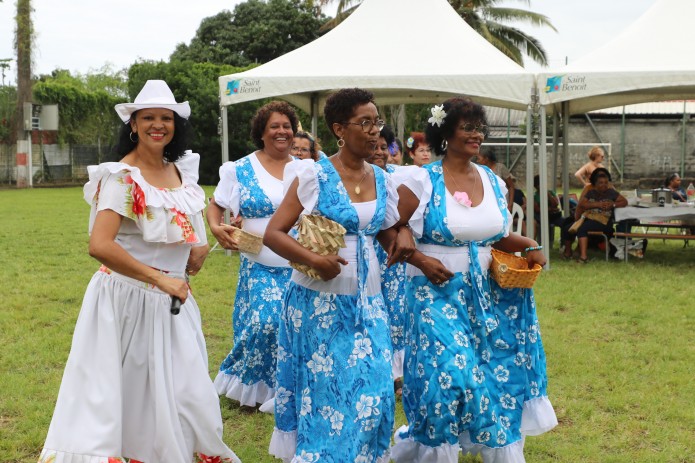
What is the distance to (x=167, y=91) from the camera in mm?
4137

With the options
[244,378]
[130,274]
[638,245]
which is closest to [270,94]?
[638,245]

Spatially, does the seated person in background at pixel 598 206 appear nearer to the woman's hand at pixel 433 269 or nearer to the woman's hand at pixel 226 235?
the woman's hand at pixel 226 235

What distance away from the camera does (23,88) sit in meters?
35.1

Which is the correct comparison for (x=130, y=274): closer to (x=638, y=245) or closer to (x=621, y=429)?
(x=621, y=429)

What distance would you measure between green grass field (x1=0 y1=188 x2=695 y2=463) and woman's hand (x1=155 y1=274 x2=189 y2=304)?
150 centimetres

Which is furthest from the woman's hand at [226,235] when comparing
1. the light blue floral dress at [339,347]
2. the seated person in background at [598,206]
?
the seated person in background at [598,206]

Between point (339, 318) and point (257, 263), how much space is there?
6.36ft

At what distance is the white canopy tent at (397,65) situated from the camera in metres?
12.4

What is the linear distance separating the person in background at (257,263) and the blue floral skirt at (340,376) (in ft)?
5.23

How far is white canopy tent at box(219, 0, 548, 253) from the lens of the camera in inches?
487

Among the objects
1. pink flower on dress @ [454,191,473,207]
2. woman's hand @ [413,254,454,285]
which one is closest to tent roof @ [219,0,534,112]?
pink flower on dress @ [454,191,473,207]

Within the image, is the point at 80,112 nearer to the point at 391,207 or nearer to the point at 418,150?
the point at 418,150

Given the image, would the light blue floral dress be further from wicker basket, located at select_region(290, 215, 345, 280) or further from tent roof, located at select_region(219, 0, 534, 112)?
tent roof, located at select_region(219, 0, 534, 112)

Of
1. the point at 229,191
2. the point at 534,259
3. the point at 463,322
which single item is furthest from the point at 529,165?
the point at 463,322
